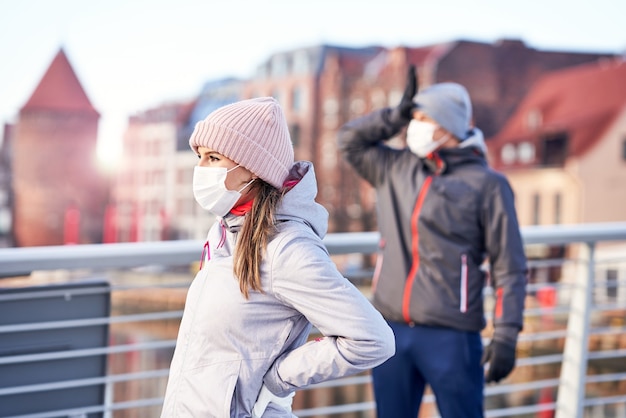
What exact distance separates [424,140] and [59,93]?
48.6 m

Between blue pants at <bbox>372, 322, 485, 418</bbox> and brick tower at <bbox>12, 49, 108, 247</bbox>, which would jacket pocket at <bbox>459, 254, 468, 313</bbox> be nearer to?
blue pants at <bbox>372, 322, 485, 418</bbox>

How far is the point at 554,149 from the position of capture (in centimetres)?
3069

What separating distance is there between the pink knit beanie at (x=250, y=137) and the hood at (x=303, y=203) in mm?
35

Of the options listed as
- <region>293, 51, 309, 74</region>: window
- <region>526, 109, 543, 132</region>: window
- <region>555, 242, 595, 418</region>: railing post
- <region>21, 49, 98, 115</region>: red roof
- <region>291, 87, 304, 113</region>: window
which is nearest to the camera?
<region>555, 242, 595, 418</region>: railing post

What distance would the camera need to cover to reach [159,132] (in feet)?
156

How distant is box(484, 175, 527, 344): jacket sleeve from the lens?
2551 mm

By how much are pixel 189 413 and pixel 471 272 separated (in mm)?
1186

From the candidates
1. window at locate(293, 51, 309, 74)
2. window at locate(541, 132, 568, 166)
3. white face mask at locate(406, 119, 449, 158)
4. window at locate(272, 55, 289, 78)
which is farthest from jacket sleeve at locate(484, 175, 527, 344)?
window at locate(272, 55, 289, 78)

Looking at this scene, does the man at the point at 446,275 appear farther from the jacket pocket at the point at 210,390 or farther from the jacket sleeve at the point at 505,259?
the jacket pocket at the point at 210,390

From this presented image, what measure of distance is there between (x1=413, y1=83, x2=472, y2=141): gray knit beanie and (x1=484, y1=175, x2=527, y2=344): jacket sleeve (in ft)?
0.79

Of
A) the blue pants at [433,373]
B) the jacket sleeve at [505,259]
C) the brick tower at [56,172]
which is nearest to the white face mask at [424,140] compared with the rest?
the jacket sleeve at [505,259]

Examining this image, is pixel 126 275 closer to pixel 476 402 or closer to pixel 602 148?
pixel 602 148

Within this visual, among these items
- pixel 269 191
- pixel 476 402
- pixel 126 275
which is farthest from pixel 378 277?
pixel 126 275

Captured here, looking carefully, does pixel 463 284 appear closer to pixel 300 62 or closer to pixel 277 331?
pixel 277 331
